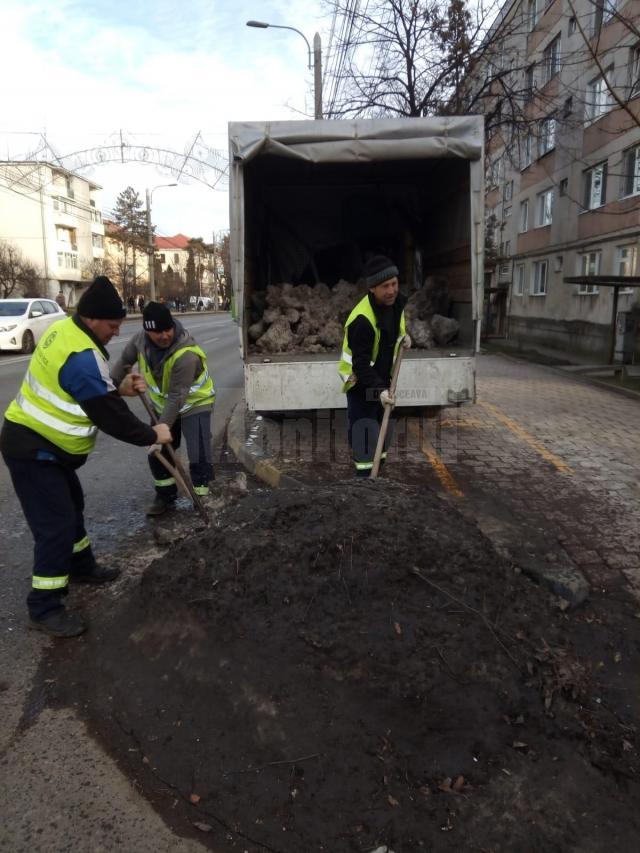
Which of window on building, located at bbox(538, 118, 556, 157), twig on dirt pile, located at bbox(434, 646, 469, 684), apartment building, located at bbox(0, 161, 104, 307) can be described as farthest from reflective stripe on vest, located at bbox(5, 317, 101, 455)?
apartment building, located at bbox(0, 161, 104, 307)

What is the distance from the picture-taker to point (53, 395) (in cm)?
309

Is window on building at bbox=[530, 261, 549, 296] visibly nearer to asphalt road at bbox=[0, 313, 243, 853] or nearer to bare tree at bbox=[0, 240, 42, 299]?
asphalt road at bbox=[0, 313, 243, 853]

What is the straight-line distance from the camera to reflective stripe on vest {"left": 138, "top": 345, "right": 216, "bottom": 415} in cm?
453

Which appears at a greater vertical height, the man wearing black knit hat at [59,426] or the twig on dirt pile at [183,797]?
the man wearing black knit hat at [59,426]

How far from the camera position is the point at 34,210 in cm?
4784

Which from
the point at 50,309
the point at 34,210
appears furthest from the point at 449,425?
the point at 34,210

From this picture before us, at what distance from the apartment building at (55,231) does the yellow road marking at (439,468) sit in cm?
4300

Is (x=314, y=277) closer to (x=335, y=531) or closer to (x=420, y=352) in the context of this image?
(x=420, y=352)

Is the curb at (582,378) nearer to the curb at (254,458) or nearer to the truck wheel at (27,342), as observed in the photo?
the curb at (254,458)

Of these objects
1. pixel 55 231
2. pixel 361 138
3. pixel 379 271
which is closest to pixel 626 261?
pixel 361 138

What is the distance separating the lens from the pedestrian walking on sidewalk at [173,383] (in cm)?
443

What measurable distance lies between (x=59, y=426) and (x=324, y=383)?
9.60 feet

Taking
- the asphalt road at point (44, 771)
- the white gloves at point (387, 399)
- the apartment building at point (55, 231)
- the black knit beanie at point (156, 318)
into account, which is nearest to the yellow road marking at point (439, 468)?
the white gloves at point (387, 399)

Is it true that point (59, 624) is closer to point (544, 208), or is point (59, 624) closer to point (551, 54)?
point (544, 208)
